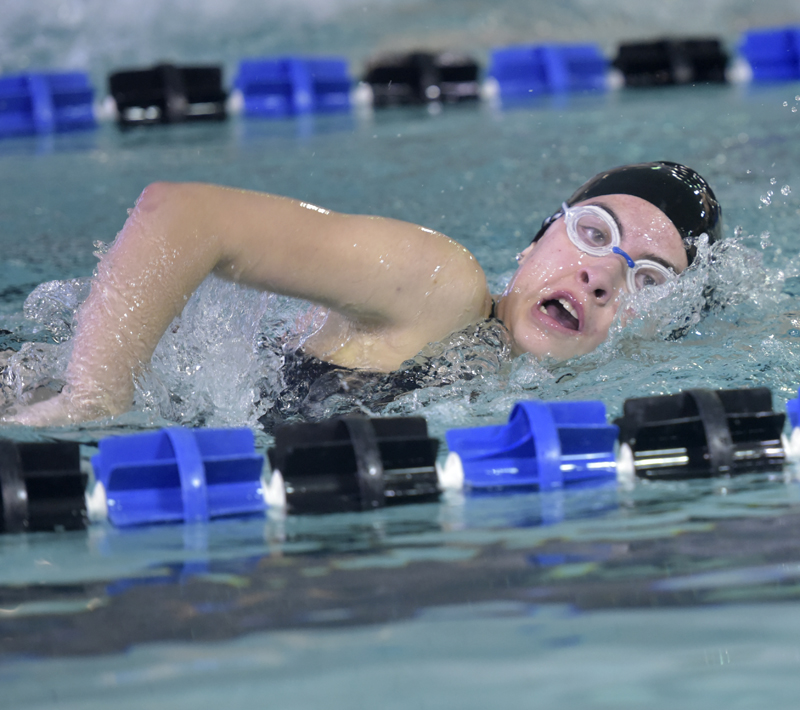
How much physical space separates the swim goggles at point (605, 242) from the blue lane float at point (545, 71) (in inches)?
170

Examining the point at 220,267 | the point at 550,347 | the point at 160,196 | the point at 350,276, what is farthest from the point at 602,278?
the point at 160,196

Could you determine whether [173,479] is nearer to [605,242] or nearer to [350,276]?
[350,276]

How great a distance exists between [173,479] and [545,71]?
5.44 metres

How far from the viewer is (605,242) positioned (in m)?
2.13

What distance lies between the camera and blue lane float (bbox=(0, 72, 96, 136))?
219 inches

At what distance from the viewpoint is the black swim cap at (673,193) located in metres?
2.19

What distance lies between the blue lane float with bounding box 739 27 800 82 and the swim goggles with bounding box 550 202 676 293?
4835mm

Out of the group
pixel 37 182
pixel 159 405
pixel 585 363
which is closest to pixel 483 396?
pixel 585 363

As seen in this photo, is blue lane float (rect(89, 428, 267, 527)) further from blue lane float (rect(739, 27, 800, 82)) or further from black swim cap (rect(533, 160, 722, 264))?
blue lane float (rect(739, 27, 800, 82))

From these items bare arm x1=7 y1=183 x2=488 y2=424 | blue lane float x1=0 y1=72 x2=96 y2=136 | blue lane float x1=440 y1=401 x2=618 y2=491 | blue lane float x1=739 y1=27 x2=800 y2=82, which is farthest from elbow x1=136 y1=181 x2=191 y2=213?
blue lane float x1=739 y1=27 x2=800 y2=82

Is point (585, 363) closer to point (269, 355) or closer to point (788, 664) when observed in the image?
point (269, 355)

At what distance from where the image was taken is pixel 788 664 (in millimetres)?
958

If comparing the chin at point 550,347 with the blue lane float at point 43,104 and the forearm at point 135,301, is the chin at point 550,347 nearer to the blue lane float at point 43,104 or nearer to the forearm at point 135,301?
the forearm at point 135,301

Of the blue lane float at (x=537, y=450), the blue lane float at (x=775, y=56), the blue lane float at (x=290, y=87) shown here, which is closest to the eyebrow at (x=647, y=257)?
the blue lane float at (x=537, y=450)
